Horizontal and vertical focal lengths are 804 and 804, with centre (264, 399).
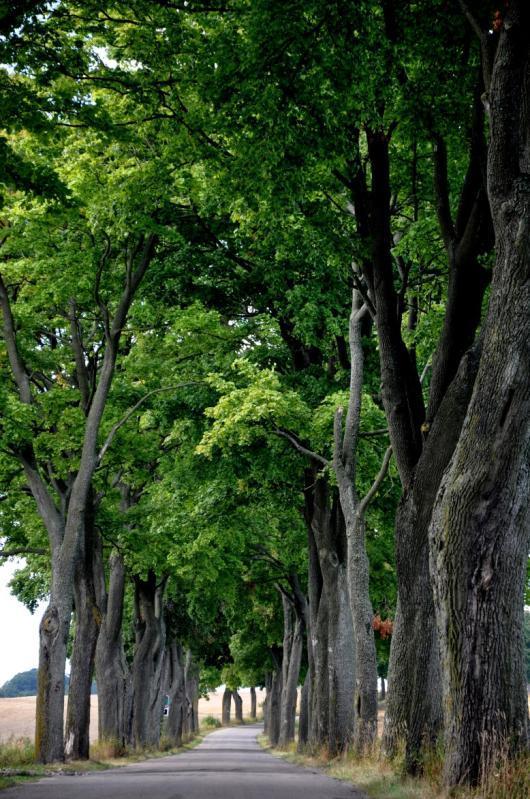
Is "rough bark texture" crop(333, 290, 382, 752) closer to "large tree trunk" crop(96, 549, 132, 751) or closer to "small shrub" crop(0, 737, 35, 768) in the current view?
"small shrub" crop(0, 737, 35, 768)

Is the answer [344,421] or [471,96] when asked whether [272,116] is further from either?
[344,421]

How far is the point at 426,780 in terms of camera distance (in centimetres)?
813

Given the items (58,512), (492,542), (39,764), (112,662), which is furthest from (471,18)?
(112,662)

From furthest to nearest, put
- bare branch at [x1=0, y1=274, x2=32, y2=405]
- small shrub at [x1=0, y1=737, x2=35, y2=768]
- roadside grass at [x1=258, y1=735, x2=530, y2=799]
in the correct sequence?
1. bare branch at [x1=0, y1=274, x2=32, y2=405]
2. small shrub at [x1=0, y1=737, x2=35, y2=768]
3. roadside grass at [x1=258, y1=735, x2=530, y2=799]

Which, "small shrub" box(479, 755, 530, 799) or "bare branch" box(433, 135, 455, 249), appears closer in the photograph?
"small shrub" box(479, 755, 530, 799)

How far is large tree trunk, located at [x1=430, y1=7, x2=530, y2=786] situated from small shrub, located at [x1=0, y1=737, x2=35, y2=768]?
991 centimetres

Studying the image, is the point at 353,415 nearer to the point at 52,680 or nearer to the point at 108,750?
the point at 52,680

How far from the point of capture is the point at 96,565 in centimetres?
2173

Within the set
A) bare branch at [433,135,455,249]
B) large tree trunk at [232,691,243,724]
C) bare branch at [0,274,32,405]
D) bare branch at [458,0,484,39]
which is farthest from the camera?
large tree trunk at [232,691,243,724]

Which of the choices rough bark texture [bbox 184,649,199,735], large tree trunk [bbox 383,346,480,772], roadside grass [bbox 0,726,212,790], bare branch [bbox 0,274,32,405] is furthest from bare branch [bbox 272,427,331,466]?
rough bark texture [bbox 184,649,199,735]

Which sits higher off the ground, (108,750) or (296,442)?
(296,442)

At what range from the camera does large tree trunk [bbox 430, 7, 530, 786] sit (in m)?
7.03

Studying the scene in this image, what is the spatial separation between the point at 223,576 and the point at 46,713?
40.5 ft

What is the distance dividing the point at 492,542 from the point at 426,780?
2.76 metres
